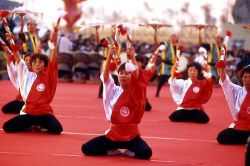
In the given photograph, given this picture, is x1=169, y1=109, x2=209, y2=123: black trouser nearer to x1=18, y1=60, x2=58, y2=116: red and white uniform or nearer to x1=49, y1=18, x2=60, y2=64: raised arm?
x1=18, y1=60, x2=58, y2=116: red and white uniform

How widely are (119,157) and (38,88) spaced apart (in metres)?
1.93

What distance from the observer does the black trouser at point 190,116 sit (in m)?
10.3

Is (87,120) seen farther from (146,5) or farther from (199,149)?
(146,5)

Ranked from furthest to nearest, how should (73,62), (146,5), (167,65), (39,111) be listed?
(146,5) < (73,62) < (167,65) < (39,111)

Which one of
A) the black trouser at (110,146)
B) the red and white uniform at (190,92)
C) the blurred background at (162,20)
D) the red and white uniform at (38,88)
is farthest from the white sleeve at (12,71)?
the blurred background at (162,20)

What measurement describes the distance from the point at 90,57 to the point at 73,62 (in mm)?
513

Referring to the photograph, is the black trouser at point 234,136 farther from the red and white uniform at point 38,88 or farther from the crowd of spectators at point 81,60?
the crowd of spectators at point 81,60

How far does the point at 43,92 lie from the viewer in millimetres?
8320

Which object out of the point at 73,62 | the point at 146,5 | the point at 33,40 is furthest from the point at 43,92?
the point at 146,5

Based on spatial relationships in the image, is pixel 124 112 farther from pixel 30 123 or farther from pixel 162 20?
pixel 162 20

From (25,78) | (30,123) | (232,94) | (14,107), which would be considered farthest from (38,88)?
(232,94)

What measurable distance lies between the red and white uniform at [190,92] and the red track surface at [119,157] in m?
0.37

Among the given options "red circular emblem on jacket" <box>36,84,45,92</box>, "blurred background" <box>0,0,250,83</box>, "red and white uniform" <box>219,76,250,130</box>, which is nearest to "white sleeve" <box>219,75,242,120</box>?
"red and white uniform" <box>219,76,250,130</box>

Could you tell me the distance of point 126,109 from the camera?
690cm
